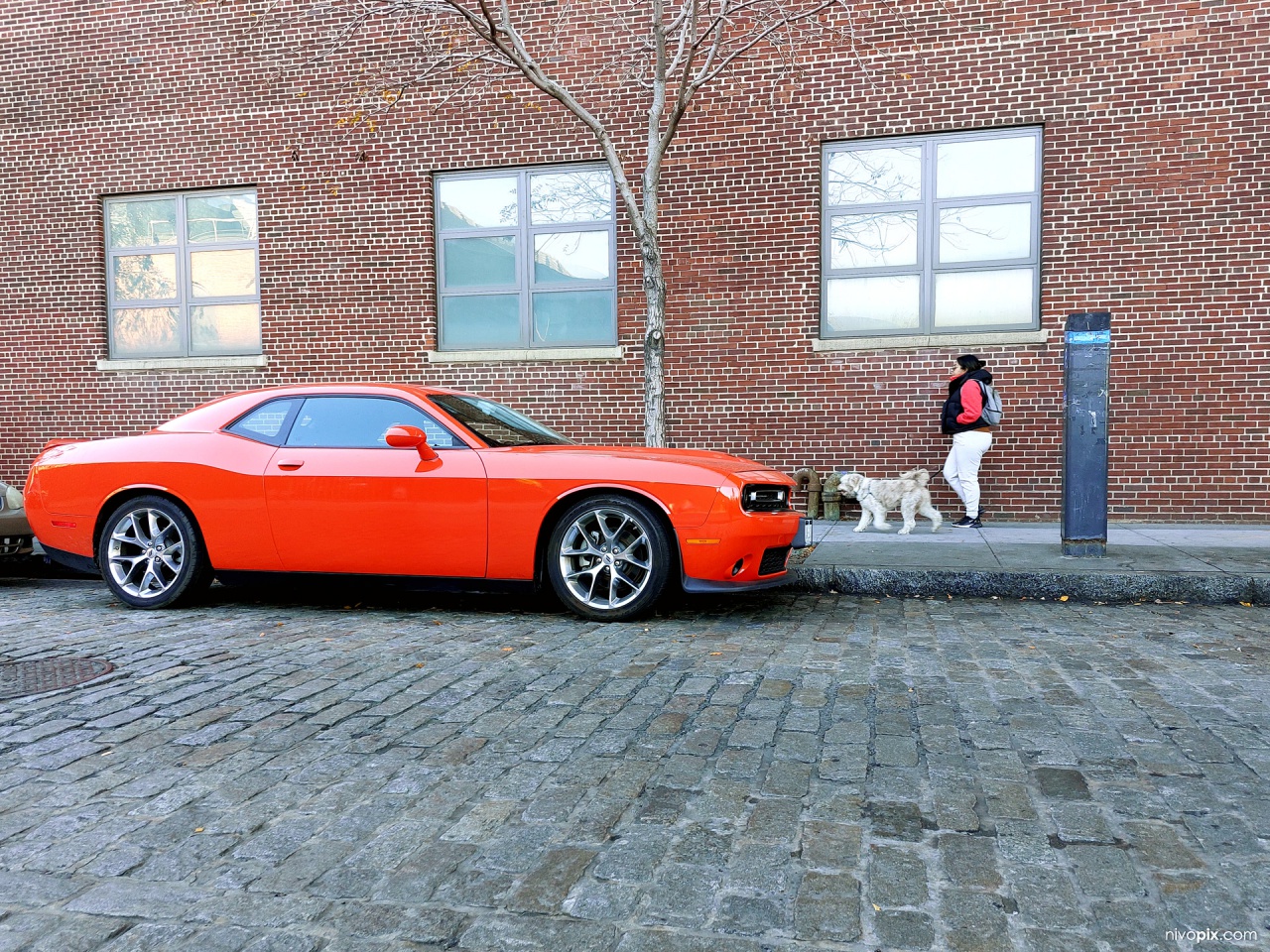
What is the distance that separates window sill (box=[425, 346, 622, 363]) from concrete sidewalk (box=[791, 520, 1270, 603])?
3.86m

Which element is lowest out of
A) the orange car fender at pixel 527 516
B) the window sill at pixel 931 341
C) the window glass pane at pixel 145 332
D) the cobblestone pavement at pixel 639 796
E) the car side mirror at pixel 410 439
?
the cobblestone pavement at pixel 639 796

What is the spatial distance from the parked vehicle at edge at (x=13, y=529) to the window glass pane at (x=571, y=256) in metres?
A: 6.02

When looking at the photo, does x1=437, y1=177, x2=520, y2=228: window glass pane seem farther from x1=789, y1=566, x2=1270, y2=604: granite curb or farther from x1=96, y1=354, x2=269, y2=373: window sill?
x1=789, y1=566, x2=1270, y2=604: granite curb

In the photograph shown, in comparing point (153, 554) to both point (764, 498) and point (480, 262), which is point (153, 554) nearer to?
point (764, 498)

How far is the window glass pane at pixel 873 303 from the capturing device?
10656 mm

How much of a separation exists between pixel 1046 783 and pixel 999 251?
870 cm

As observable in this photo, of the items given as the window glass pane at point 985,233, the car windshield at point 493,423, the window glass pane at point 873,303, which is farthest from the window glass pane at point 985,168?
the car windshield at point 493,423

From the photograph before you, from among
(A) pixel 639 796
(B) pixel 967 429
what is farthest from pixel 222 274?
(A) pixel 639 796

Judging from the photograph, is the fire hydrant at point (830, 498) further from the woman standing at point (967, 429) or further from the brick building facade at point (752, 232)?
the woman standing at point (967, 429)

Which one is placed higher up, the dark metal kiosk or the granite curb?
the dark metal kiosk

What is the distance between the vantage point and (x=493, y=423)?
6.40 meters

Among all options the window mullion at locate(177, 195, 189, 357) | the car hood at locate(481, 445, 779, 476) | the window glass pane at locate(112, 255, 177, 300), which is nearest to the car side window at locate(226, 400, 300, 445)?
the car hood at locate(481, 445, 779, 476)

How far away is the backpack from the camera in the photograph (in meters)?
9.41

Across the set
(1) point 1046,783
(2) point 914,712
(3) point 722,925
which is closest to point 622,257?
(2) point 914,712
